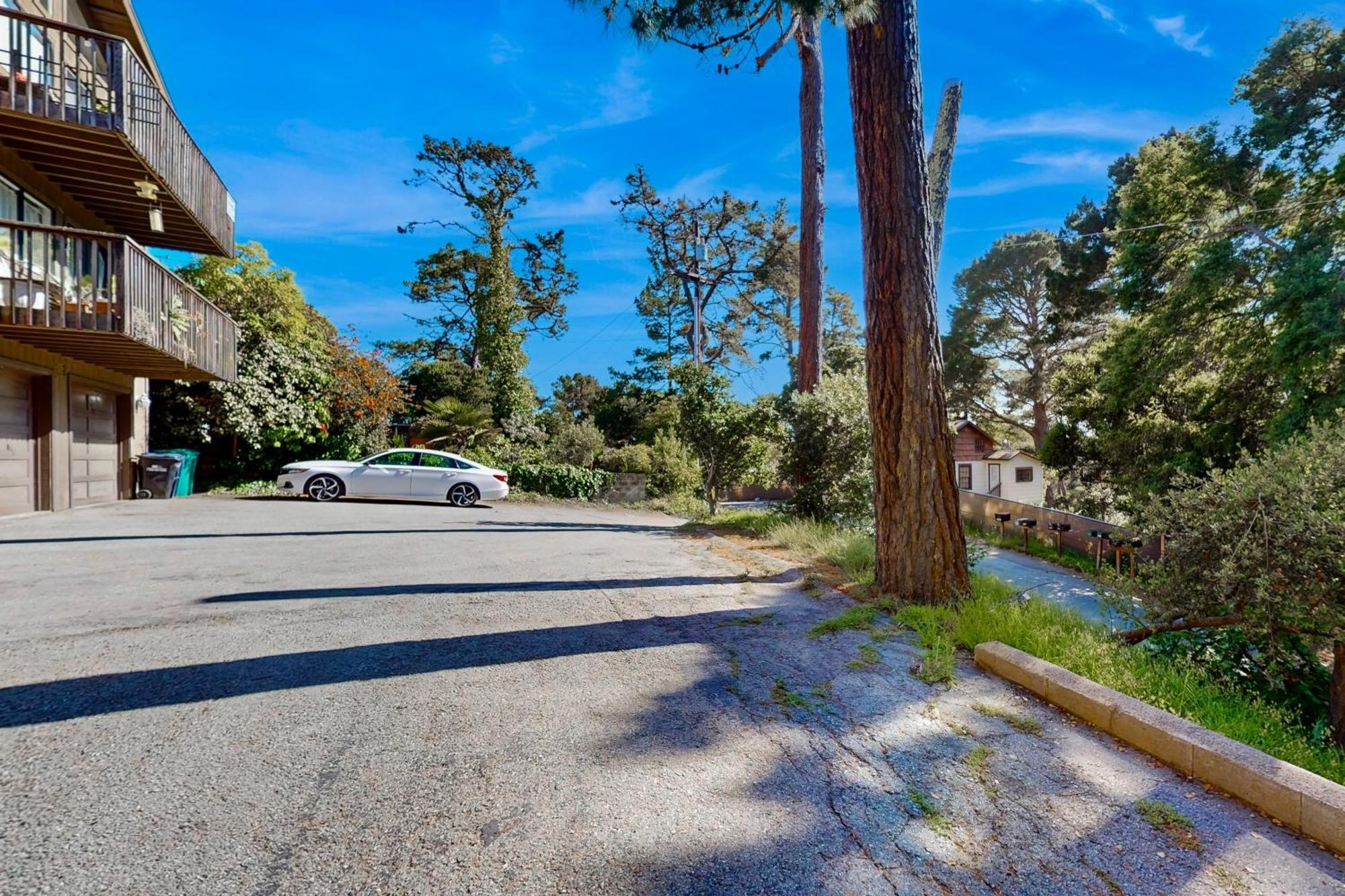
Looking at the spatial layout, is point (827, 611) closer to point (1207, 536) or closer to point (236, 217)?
point (1207, 536)

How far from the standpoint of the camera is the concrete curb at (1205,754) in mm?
2154

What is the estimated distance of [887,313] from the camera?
529 cm

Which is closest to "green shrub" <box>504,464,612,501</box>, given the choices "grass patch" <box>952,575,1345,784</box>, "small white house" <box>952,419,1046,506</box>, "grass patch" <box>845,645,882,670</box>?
"grass patch" <box>952,575,1345,784</box>

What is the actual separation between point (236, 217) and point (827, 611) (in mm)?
15056

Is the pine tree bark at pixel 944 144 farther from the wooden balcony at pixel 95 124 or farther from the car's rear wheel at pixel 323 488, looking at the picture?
the car's rear wheel at pixel 323 488

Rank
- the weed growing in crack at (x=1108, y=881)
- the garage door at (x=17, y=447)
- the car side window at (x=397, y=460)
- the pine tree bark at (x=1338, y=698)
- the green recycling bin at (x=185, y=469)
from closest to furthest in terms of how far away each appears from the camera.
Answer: the weed growing in crack at (x=1108, y=881) < the pine tree bark at (x=1338, y=698) < the garage door at (x=17, y=447) < the green recycling bin at (x=185, y=469) < the car side window at (x=397, y=460)

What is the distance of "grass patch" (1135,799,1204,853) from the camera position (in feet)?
6.82

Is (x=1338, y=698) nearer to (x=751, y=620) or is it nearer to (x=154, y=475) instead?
(x=751, y=620)

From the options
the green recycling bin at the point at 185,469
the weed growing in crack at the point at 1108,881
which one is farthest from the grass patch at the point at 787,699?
the green recycling bin at the point at 185,469

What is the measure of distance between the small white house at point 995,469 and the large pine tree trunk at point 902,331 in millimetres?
27713

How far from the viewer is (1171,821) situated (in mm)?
2189

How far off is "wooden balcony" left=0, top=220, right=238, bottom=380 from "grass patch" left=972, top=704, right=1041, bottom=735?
11.0 metres

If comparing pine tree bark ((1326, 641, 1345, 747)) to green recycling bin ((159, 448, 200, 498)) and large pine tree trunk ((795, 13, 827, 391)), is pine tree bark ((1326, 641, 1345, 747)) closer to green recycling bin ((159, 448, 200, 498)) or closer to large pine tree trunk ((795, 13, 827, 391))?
large pine tree trunk ((795, 13, 827, 391))

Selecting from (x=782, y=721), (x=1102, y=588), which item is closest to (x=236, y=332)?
(x=782, y=721)
